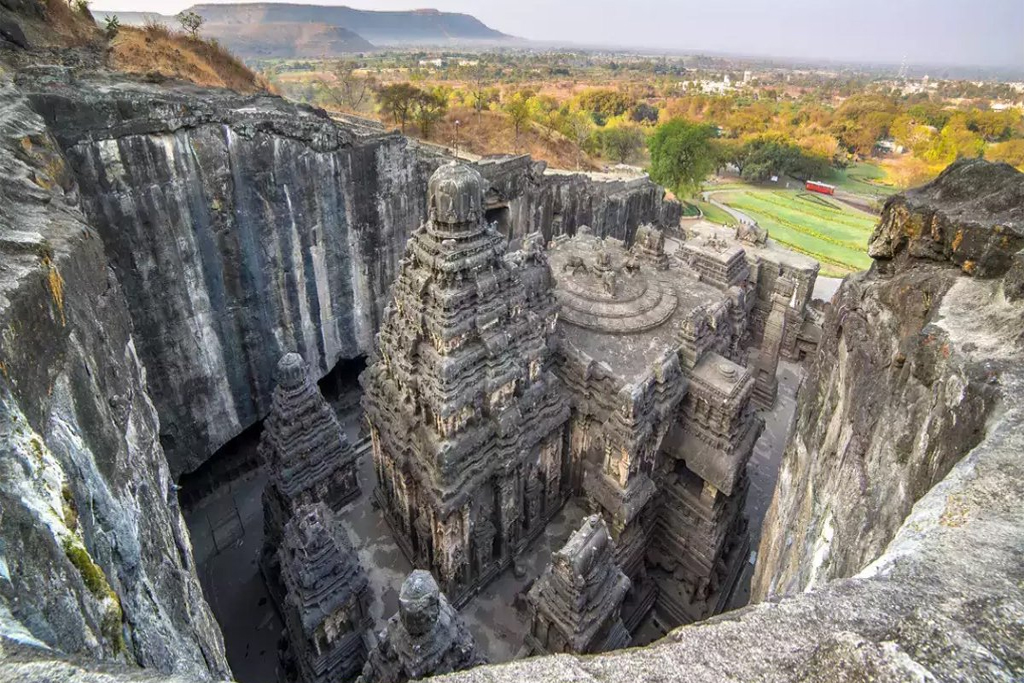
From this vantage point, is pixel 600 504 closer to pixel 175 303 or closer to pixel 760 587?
pixel 760 587

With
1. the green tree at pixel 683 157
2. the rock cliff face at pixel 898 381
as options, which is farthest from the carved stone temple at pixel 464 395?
the green tree at pixel 683 157

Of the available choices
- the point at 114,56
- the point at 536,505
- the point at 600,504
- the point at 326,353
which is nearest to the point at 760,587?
the point at 600,504

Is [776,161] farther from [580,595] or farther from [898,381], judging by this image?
[898,381]

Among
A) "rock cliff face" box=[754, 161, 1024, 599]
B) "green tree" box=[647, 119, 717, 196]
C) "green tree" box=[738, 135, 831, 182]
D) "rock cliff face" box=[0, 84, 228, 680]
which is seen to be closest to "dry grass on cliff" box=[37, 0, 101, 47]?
"rock cliff face" box=[0, 84, 228, 680]

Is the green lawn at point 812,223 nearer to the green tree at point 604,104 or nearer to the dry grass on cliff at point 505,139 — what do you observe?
the dry grass on cliff at point 505,139

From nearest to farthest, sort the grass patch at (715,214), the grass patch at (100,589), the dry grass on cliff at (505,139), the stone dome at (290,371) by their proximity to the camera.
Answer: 1. the grass patch at (100,589)
2. the stone dome at (290,371)
3. the grass patch at (715,214)
4. the dry grass on cliff at (505,139)

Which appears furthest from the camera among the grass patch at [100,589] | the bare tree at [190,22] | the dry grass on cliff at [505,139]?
the dry grass on cliff at [505,139]
